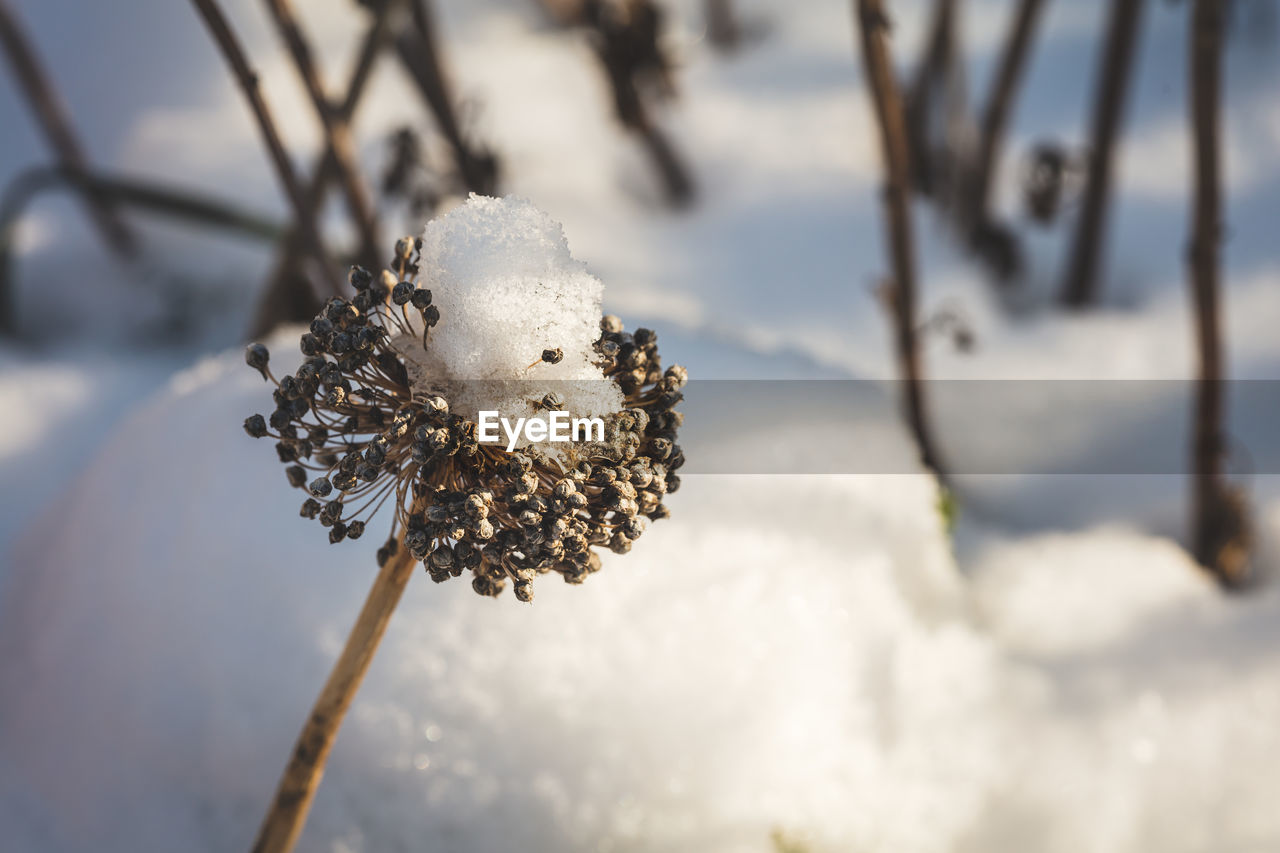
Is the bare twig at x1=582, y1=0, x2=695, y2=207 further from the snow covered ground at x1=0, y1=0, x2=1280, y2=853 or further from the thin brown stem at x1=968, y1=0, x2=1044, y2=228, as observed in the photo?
the thin brown stem at x1=968, y1=0, x2=1044, y2=228

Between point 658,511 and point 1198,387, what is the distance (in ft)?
1.88

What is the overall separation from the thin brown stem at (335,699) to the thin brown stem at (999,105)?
888 mm

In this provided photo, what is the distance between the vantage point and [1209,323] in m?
0.79

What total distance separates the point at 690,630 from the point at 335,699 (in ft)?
0.79

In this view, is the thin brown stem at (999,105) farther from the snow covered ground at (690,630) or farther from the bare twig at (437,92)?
the bare twig at (437,92)

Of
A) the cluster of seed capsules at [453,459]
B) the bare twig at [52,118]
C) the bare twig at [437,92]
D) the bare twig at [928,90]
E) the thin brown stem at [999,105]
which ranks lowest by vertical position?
the cluster of seed capsules at [453,459]

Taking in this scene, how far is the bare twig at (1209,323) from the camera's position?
0.75 meters

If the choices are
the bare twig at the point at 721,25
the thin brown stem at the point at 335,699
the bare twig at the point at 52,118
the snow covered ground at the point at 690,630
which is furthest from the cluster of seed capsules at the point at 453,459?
the bare twig at the point at 721,25

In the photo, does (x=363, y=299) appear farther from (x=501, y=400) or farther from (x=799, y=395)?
(x=799, y=395)

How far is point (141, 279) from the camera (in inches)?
44.0

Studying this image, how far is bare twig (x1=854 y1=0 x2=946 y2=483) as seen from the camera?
0.68 m

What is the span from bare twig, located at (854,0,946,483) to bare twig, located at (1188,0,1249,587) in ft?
0.72

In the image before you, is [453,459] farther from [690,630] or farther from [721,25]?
[721,25]

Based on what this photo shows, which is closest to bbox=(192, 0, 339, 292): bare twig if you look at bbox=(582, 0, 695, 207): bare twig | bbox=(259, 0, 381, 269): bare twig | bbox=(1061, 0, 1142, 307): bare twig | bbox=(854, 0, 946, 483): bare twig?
bbox=(259, 0, 381, 269): bare twig
